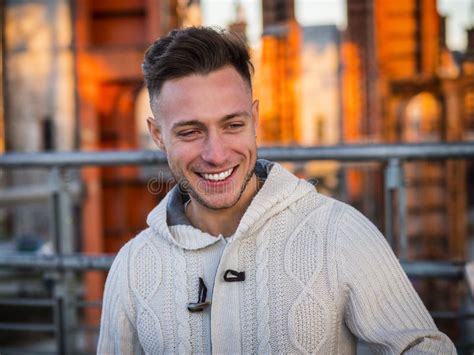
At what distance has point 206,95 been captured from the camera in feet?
5.68

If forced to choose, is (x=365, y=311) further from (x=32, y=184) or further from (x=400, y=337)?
(x=32, y=184)

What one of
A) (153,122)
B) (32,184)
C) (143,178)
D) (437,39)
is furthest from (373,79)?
(153,122)

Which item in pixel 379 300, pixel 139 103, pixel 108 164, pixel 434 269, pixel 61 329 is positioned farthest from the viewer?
pixel 139 103

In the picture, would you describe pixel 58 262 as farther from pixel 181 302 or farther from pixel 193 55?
pixel 193 55

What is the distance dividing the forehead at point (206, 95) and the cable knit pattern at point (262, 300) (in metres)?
0.40

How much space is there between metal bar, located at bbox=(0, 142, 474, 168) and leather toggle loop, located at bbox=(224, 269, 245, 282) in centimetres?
124

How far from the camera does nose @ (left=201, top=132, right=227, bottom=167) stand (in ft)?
5.75

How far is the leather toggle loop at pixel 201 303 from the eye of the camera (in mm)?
1739

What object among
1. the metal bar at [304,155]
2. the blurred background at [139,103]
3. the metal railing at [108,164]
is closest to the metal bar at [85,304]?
the metal railing at [108,164]

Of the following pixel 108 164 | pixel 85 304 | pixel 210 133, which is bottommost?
pixel 85 304

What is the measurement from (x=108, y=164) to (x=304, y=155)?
0.98m

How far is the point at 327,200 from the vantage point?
1.79m

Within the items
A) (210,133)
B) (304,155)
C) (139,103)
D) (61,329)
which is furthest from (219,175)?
(139,103)

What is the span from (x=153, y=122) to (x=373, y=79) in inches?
316
